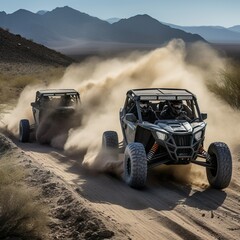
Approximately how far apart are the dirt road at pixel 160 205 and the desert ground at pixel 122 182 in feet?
0.05

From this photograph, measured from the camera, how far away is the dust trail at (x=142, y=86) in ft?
48.2

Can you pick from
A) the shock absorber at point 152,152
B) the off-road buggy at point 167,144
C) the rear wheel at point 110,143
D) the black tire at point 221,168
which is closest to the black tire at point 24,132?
the rear wheel at point 110,143

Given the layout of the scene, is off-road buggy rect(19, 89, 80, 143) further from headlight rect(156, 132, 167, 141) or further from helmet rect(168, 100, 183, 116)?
headlight rect(156, 132, 167, 141)

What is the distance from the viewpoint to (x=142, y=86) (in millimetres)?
17141

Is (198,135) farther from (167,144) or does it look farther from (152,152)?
(152,152)

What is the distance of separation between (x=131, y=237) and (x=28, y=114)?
12.9 meters

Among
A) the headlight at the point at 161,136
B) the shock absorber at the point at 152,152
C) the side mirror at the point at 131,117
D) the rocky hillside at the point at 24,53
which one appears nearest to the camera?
the headlight at the point at 161,136

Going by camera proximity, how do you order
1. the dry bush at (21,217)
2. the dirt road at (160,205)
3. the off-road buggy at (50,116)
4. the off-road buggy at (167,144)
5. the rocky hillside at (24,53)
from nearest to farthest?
the dry bush at (21,217)
the dirt road at (160,205)
the off-road buggy at (167,144)
the off-road buggy at (50,116)
the rocky hillside at (24,53)

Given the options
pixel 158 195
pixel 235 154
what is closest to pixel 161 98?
pixel 158 195

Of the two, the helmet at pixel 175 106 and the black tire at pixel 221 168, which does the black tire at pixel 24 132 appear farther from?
the black tire at pixel 221 168

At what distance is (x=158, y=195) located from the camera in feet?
31.3

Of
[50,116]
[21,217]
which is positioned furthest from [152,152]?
[50,116]

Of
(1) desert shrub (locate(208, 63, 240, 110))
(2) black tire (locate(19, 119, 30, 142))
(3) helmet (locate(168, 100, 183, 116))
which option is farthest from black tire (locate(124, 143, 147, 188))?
(1) desert shrub (locate(208, 63, 240, 110))

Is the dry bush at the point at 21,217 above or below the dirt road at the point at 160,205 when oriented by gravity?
above
